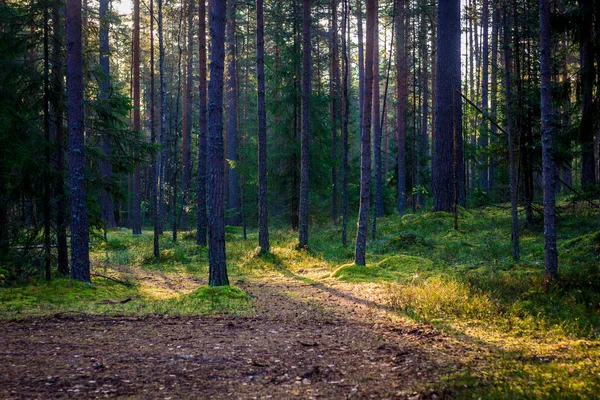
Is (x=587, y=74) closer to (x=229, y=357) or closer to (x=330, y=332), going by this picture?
(x=330, y=332)

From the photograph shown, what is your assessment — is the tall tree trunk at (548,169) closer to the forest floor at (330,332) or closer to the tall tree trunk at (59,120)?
the forest floor at (330,332)

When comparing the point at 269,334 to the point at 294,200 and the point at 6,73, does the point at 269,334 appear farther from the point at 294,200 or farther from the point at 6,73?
the point at 294,200

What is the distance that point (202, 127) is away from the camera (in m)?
20.7

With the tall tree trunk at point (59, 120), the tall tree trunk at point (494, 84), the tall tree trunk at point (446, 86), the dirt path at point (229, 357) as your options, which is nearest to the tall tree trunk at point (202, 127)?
the tall tree trunk at point (59, 120)

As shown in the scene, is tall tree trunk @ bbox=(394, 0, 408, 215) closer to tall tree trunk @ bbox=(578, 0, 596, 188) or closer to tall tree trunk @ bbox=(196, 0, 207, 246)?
tall tree trunk @ bbox=(196, 0, 207, 246)

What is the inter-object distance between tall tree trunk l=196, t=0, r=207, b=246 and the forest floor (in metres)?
7.60

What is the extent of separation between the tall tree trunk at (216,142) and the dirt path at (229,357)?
2.24 meters

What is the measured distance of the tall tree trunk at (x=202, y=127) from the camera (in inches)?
738

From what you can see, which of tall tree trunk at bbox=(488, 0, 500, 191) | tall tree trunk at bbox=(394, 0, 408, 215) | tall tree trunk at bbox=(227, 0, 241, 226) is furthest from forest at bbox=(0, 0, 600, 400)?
tall tree trunk at bbox=(227, 0, 241, 226)

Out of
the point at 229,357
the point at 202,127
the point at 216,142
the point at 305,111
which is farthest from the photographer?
the point at 202,127

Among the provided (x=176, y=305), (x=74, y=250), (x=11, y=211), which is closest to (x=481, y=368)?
(x=176, y=305)

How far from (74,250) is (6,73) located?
4.99 metres

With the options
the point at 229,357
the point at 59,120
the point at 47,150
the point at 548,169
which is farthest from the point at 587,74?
the point at 47,150

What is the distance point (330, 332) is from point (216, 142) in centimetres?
528
